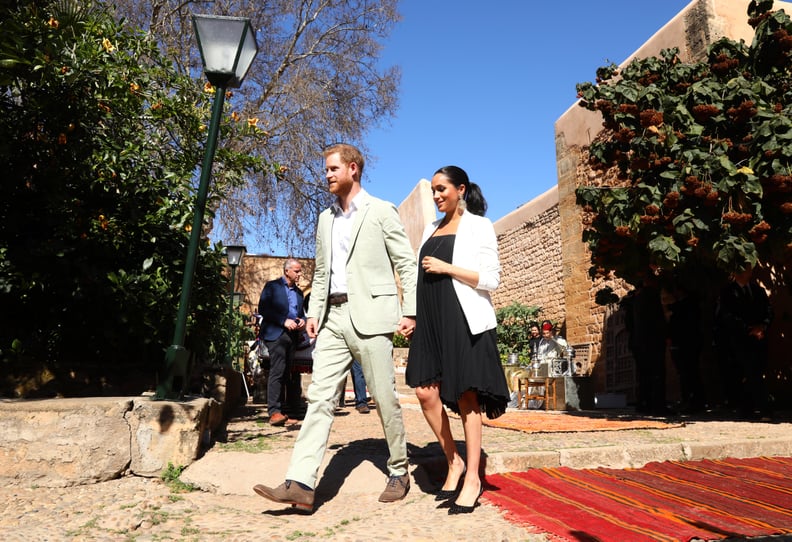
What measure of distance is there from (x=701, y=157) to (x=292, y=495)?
465 centimetres

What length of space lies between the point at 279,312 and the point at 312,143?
8575 millimetres

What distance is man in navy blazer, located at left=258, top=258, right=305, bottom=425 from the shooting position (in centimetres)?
581

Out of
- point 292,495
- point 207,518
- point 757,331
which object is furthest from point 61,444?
point 757,331

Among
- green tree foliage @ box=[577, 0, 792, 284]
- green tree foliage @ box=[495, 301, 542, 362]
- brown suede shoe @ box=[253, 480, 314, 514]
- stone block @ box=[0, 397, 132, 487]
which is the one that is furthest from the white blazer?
green tree foliage @ box=[495, 301, 542, 362]

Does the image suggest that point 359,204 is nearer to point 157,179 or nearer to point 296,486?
point 296,486

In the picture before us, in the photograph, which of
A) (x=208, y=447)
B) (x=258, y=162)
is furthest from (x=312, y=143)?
(x=208, y=447)

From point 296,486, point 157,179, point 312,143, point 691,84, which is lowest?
point 296,486

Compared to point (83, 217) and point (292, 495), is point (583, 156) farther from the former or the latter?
point (292, 495)

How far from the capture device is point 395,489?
3195 mm

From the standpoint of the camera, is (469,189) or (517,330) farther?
(517,330)

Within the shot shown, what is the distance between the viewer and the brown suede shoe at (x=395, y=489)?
318 cm

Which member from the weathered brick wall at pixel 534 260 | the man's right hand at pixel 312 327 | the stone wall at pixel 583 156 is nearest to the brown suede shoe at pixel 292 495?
the man's right hand at pixel 312 327

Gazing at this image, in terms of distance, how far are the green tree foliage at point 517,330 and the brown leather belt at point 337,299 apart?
10.1 m

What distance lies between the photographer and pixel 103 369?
505cm
